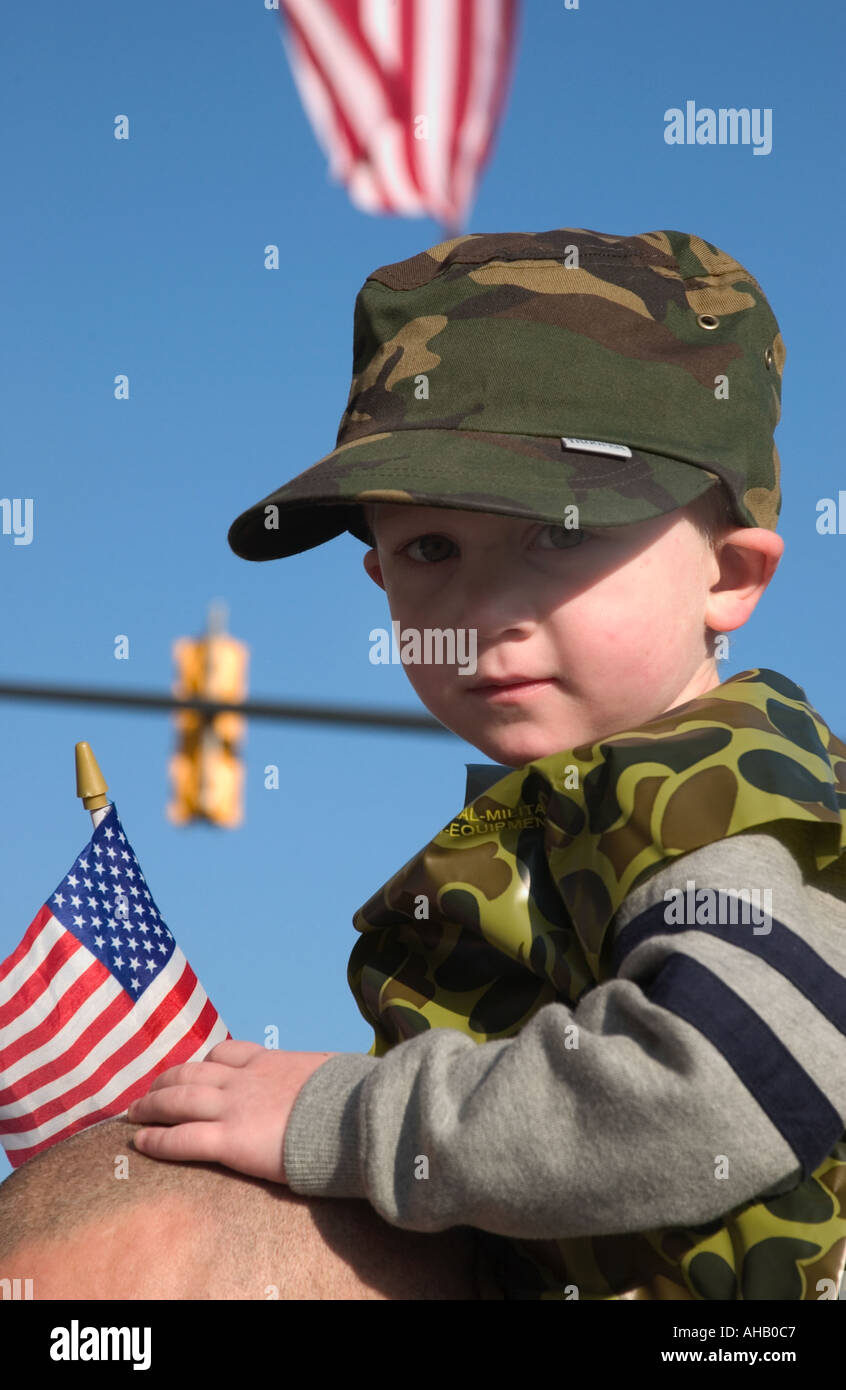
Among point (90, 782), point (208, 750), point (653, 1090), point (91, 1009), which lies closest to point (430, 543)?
point (653, 1090)

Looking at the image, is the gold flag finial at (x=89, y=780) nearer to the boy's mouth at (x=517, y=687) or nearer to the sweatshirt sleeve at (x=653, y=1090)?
the boy's mouth at (x=517, y=687)

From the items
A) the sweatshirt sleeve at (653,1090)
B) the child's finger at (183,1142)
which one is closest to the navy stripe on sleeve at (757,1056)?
the sweatshirt sleeve at (653,1090)

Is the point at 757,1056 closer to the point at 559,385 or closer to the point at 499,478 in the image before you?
the point at 499,478

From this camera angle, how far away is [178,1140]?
6.58 feet

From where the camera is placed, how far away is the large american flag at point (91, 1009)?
298 centimetres

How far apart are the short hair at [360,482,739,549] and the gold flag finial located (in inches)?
51.3

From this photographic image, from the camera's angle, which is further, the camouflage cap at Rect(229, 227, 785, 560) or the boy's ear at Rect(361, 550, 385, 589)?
the boy's ear at Rect(361, 550, 385, 589)

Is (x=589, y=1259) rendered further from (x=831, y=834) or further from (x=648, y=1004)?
(x=831, y=834)

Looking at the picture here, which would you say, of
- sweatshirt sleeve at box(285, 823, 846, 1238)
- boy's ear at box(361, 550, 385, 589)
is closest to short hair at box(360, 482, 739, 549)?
boy's ear at box(361, 550, 385, 589)

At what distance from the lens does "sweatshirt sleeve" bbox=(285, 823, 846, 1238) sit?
1.66 metres

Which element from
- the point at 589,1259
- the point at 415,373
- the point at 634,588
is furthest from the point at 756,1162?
the point at 415,373

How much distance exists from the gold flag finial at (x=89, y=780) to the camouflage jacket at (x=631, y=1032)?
4.72ft

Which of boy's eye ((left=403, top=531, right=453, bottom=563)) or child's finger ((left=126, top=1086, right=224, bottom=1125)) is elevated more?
boy's eye ((left=403, top=531, right=453, bottom=563))

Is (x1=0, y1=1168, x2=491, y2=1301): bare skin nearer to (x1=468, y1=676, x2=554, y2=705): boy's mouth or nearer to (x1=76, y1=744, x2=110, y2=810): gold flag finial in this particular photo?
(x1=468, y1=676, x2=554, y2=705): boy's mouth
